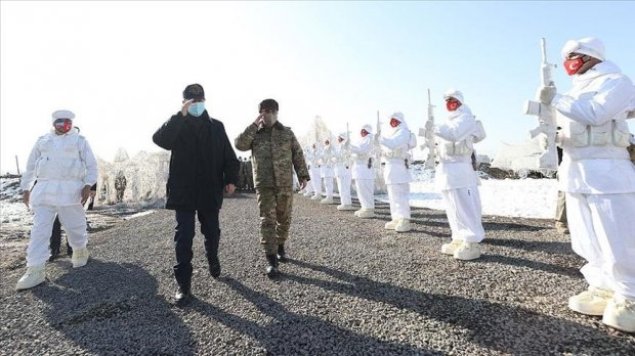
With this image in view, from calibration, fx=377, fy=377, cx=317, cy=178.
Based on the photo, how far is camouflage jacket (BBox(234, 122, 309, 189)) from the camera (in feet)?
15.8

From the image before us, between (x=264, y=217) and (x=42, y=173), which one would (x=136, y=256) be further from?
(x=264, y=217)

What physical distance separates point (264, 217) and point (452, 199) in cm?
275

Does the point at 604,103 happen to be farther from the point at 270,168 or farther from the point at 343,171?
the point at 343,171

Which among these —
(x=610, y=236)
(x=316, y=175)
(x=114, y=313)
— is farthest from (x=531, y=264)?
(x=316, y=175)

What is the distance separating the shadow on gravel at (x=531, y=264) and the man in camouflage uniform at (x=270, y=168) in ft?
8.78

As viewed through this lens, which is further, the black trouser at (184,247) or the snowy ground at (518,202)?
the snowy ground at (518,202)

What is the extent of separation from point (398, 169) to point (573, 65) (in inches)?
202

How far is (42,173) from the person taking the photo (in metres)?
5.36

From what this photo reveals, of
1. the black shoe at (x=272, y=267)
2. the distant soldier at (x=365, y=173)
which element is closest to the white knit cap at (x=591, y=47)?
the black shoe at (x=272, y=267)

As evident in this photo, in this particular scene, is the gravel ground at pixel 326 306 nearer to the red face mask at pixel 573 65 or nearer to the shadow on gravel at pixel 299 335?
the shadow on gravel at pixel 299 335

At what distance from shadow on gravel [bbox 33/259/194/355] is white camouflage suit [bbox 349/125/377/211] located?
271 inches

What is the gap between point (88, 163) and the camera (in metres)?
5.72

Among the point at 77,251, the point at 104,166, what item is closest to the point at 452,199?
the point at 77,251

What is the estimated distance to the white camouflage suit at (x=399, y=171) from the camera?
8.06 meters
